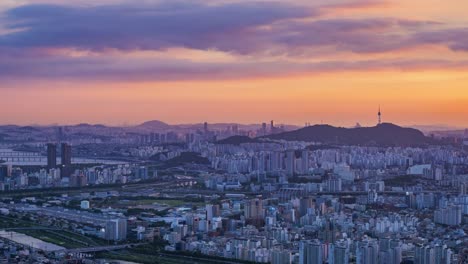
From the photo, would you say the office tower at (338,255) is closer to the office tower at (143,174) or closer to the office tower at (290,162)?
the office tower at (143,174)

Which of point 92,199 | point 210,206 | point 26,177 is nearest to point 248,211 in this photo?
point 210,206

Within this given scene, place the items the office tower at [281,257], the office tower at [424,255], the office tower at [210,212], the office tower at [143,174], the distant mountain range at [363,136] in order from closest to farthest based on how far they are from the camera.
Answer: the office tower at [424,255]
the office tower at [281,257]
the office tower at [210,212]
the office tower at [143,174]
the distant mountain range at [363,136]

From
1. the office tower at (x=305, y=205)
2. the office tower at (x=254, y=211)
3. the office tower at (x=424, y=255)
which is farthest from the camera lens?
the office tower at (x=305, y=205)

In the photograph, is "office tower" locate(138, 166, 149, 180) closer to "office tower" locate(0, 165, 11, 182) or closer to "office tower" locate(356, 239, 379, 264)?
"office tower" locate(0, 165, 11, 182)

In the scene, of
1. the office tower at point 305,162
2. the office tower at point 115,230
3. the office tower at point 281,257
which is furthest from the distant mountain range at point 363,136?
the office tower at point 281,257

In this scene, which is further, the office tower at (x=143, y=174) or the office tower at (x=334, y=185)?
the office tower at (x=143, y=174)

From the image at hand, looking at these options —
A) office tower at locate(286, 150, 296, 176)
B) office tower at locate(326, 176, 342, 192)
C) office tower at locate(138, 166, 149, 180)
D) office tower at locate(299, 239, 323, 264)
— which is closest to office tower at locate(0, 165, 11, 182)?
office tower at locate(138, 166, 149, 180)

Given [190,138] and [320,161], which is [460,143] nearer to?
[320,161]
